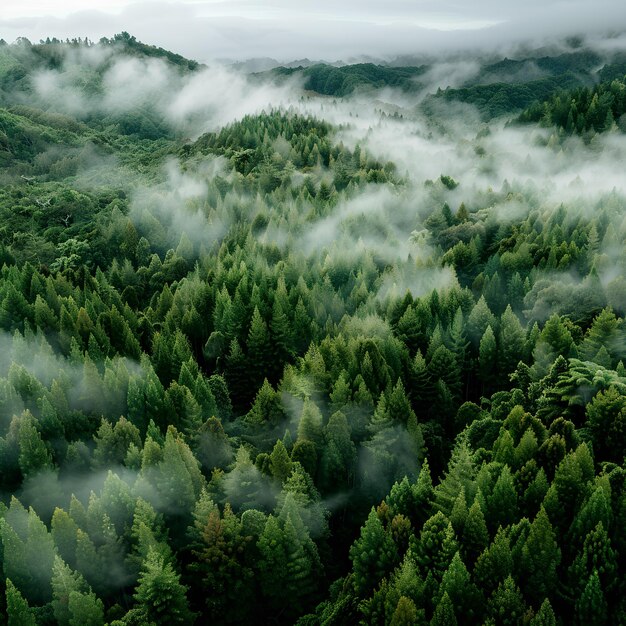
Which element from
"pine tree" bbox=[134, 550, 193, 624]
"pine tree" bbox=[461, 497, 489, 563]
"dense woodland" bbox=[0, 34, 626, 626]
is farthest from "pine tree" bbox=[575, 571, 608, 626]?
"pine tree" bbox=[134, 550, 193, 624]

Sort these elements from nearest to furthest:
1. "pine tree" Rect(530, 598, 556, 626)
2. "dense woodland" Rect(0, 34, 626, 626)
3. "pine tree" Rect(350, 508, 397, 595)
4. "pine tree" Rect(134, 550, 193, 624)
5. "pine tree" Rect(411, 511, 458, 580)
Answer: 1. "pine tree" Rect(530, 598, 556, 626)
2. "pine tree" Rect(134, 550, 193, 624)
3. "pine tree" Rect(411, 511, 458, 580)
4. "dense woodland" Rect(0, 34, 626, 626)
5. "pine tree" Rect(350, 508, 397, 595)

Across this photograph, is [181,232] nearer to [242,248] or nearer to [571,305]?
[242,248]

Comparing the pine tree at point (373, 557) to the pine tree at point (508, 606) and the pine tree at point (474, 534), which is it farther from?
the pine tree at point (508, 606)

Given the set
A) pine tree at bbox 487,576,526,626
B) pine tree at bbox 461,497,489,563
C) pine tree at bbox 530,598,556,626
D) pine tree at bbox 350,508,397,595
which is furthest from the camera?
pine tree at bbox 350,508,397,595

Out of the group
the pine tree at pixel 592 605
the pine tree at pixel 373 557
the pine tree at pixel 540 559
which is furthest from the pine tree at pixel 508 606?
the pine tree at pixel 373 557

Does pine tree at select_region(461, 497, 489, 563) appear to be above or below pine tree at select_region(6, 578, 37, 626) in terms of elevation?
above

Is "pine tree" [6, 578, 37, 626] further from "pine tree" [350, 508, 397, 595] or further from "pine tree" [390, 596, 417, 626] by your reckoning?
"pine tree" [390, 596, 417, 626]

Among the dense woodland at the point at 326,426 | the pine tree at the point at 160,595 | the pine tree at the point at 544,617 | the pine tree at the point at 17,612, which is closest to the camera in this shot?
the pine tree at the point at 544,617

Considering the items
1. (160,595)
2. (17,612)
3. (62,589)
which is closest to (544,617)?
(160,595)

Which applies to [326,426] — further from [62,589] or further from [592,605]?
[592,605]

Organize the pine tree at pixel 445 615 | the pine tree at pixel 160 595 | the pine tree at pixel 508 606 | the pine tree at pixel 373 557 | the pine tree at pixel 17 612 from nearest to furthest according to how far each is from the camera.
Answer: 1. the pine tree at pixel 445 615
2. the pine tree at pixel 508 606
3. the pine tree at pixel 17 612
4. the pine tree at pixel 160 595
5. the pine tree at pixel 373 557
